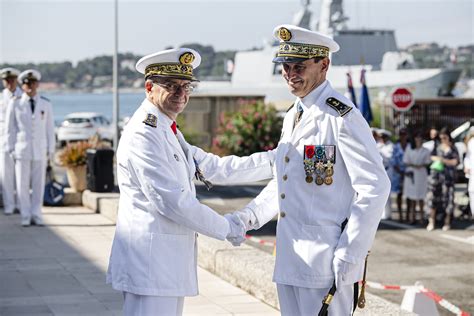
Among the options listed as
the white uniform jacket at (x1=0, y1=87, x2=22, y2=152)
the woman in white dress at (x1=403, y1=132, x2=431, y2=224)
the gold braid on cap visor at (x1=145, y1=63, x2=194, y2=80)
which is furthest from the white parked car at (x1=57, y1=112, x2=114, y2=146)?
the gold braid on cap visor at (x1=145, y1=63, x2=194, y2=80)

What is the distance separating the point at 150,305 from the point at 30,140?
29.8 feet

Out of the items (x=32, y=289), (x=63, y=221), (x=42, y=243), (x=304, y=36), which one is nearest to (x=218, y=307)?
(x=32, y=289)

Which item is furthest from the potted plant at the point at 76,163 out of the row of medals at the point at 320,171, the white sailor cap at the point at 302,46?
the row of medals at the point at 320,171

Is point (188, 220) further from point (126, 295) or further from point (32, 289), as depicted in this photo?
point (32, 289)

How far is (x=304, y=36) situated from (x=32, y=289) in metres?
5.15

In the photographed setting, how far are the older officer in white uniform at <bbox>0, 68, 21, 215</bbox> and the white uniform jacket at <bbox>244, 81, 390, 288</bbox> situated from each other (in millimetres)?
9760

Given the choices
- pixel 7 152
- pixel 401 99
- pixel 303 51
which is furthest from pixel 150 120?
pixel 401 99

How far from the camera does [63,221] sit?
47.9 ft

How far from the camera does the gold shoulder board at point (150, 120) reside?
5.18 m

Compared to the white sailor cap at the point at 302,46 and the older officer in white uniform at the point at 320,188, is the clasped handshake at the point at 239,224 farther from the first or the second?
the white sailor cap at the point at 302,46

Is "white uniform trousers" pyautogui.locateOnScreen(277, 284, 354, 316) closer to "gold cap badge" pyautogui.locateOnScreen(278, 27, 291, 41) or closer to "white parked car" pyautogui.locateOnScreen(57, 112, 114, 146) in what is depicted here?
"gold cap badge" pyautogui.locateOnScreen(278, 27, 291, 41)

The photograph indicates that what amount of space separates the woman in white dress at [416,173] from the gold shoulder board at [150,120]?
1278 centimetres

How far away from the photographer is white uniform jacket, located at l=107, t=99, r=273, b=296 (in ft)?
16.6

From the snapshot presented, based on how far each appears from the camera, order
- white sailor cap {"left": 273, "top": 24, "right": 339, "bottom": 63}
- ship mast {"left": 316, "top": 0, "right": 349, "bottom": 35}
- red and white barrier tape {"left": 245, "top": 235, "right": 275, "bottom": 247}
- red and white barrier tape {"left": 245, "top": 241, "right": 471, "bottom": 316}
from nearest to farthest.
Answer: white sailor cap {"left": 273, "top": 24, "right": 339, "bottom": 63}
red and white barrier tape {"left": 245, "top": 241, "right": 471, "bottom": 316}
red and white barrier tape {"left": 245, "top": 235, "right": 275, "bottom": 247}
ship mast {"left": 316, "top": 0, "right": 349, "bottom": 35}
